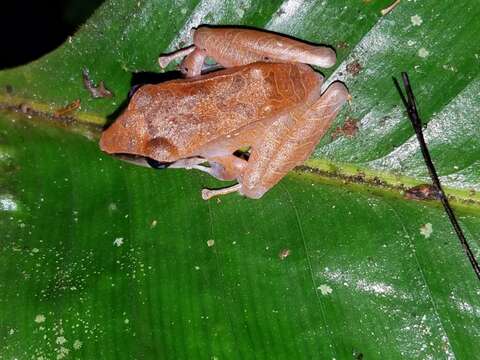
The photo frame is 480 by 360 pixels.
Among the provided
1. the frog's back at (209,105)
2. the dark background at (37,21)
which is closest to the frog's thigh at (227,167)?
the frog's back at (209,105)

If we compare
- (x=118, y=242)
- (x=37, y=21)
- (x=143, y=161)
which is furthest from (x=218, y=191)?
(x=37, y=21)

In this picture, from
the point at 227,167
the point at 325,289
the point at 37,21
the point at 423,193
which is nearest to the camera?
the point at 325,289

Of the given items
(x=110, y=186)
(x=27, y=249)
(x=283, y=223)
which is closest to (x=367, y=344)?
(x=283, y=223)

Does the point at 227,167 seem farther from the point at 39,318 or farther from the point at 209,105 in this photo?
the point at 39,318

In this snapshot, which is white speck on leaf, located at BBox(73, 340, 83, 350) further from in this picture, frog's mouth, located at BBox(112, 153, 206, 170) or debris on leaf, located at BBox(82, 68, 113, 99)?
debris on leaf, located at BBox(82, 68, 113, 99)

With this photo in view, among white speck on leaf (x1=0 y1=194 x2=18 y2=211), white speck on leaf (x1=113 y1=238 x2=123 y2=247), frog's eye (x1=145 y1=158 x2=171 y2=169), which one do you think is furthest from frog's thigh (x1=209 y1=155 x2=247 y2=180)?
white speck on leaf (x1=0 y1=194 x2=18 y2=211)

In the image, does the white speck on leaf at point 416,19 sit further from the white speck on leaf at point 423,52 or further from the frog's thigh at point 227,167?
the frog's thigh at point 227,167
